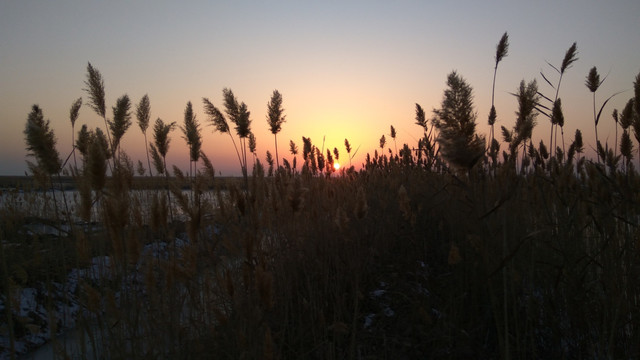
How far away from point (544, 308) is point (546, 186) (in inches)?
80.8

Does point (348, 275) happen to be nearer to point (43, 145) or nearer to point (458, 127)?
point (458, 127)

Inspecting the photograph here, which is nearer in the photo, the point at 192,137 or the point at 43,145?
the point at 43,145

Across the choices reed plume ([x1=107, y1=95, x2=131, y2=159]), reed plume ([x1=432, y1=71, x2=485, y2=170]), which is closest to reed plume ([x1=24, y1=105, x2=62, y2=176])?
reed plume ([x1=107, y1=95, x2=131, y2=159])

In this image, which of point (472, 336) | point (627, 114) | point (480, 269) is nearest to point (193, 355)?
point (472, 336)

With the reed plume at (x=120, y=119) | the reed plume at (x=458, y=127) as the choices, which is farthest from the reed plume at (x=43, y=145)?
the reed plume at (x=458, y=127)

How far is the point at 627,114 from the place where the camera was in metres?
3.42

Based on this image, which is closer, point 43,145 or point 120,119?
point 43,145

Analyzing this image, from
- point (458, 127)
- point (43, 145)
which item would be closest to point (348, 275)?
point (458, 127)

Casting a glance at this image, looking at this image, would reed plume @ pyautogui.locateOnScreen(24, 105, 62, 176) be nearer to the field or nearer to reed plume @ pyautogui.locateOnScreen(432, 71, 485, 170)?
the field

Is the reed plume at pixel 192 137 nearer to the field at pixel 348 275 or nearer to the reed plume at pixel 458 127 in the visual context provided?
the field at pixel 348 275

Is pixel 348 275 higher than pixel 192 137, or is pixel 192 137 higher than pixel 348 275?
pixel 192 137

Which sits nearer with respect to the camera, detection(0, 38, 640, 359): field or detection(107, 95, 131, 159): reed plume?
detection(0, 38, 640, 359): field

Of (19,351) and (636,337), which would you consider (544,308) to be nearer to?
(636,337)

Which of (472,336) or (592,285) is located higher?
(592,285)
